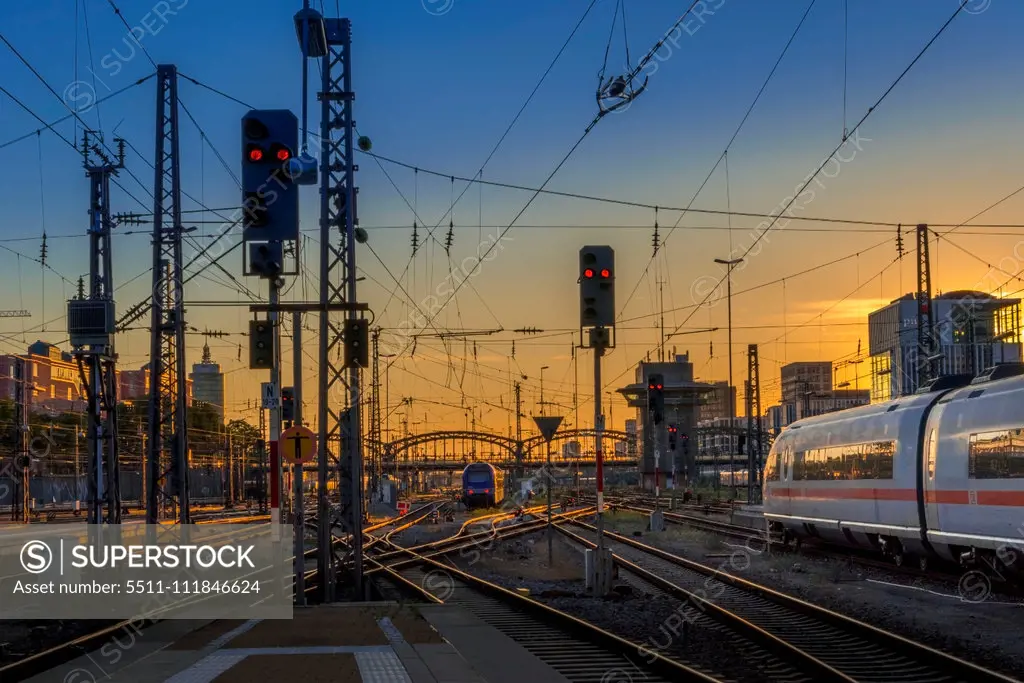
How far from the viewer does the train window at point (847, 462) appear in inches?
1032

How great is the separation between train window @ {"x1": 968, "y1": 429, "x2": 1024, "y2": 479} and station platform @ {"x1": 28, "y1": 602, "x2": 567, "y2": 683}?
8.96m

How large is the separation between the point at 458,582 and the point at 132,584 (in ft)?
21.6

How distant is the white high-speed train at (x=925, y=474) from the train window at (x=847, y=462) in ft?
0.08

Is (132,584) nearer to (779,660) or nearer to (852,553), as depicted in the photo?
(779,660)

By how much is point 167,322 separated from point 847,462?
16.1 m

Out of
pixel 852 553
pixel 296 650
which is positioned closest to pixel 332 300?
pixel 296 650

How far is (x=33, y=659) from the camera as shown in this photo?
44.8 feet

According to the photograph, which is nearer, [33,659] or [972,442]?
[33,659]

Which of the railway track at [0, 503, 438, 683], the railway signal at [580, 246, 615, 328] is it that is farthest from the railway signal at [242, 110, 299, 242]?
the railway signal at [580, 246, 615, 328]

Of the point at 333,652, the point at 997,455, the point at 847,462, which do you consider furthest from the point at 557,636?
the point at 847,462

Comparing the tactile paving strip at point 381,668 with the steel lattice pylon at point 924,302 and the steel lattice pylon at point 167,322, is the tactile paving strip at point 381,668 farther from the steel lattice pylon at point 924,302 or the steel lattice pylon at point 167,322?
the steel lattice pylon at point 924,302

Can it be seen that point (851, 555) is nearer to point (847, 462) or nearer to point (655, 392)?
point (847, 462)

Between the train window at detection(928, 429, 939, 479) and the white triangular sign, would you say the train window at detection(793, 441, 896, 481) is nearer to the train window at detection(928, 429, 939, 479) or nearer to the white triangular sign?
the train window at detection(928, 429, 939, 479)

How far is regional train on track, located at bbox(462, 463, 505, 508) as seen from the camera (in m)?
78.5
